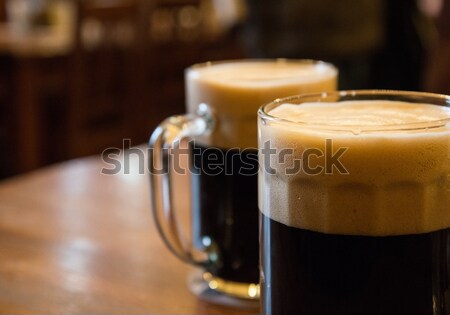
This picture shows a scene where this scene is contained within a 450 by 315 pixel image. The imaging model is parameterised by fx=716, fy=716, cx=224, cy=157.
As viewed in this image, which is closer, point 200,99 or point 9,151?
point 200,99

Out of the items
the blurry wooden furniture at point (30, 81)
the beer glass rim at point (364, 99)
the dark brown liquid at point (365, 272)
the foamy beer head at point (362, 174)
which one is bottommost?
the blurry wooden furniture at point (30, 81)

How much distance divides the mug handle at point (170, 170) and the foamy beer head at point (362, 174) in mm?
191

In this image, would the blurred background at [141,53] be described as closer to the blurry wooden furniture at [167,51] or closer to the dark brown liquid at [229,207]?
the blurry wooden furniture at [167,51]

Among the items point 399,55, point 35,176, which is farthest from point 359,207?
point 399,55

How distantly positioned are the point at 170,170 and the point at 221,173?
0.17 ft

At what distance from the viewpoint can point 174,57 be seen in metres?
3.18

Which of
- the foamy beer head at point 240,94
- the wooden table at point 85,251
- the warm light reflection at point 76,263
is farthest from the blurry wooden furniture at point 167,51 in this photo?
the foamy beer head at point 240,94

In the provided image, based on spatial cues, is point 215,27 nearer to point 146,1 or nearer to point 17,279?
point 146,1

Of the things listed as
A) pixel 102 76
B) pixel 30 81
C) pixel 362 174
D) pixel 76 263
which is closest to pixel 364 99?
pixel 362 174

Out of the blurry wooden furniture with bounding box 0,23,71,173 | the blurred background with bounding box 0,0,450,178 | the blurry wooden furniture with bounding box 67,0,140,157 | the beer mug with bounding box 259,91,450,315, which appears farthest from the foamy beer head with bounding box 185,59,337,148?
the blurry wooden furniture with bounding box 0,23,71,173

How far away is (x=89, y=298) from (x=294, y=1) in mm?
1345

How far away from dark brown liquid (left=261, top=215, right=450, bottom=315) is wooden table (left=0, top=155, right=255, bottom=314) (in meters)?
0.19

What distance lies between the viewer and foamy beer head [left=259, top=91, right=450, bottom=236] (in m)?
0.48

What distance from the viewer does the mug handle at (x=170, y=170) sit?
70cm
